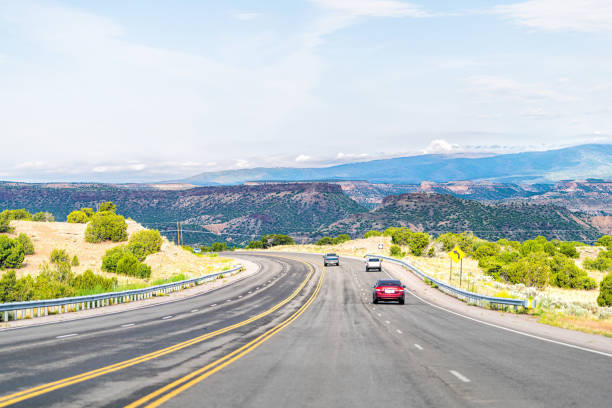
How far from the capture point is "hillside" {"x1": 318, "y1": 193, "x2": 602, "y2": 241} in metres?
141

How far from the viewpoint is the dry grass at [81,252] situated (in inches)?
2181

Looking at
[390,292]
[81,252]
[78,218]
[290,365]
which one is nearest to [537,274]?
[390,292]

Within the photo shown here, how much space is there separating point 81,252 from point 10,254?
1219cm

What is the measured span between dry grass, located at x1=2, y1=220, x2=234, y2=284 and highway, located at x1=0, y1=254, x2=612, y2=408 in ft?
113

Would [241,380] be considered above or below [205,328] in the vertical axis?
above

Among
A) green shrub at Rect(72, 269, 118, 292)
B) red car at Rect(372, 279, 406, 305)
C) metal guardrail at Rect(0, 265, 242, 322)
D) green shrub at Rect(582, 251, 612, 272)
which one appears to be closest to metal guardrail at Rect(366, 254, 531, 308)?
red car at Rect(372, 279, 406, 305)

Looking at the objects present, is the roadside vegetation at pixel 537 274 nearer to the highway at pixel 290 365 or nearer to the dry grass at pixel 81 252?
the highway at pixel 290 365

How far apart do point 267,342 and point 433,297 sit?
21.2 metres

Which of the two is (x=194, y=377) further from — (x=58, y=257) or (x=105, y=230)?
(x=105, y=230)

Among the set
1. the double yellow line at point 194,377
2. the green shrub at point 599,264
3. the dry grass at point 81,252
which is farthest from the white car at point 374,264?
the double yellow line at point 194,377

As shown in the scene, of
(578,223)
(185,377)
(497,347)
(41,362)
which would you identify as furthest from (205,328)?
(578,223)

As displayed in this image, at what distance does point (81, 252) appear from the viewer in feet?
209

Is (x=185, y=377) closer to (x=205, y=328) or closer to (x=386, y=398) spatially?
(x=386, y=398)

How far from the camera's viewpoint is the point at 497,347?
46.0 ft
